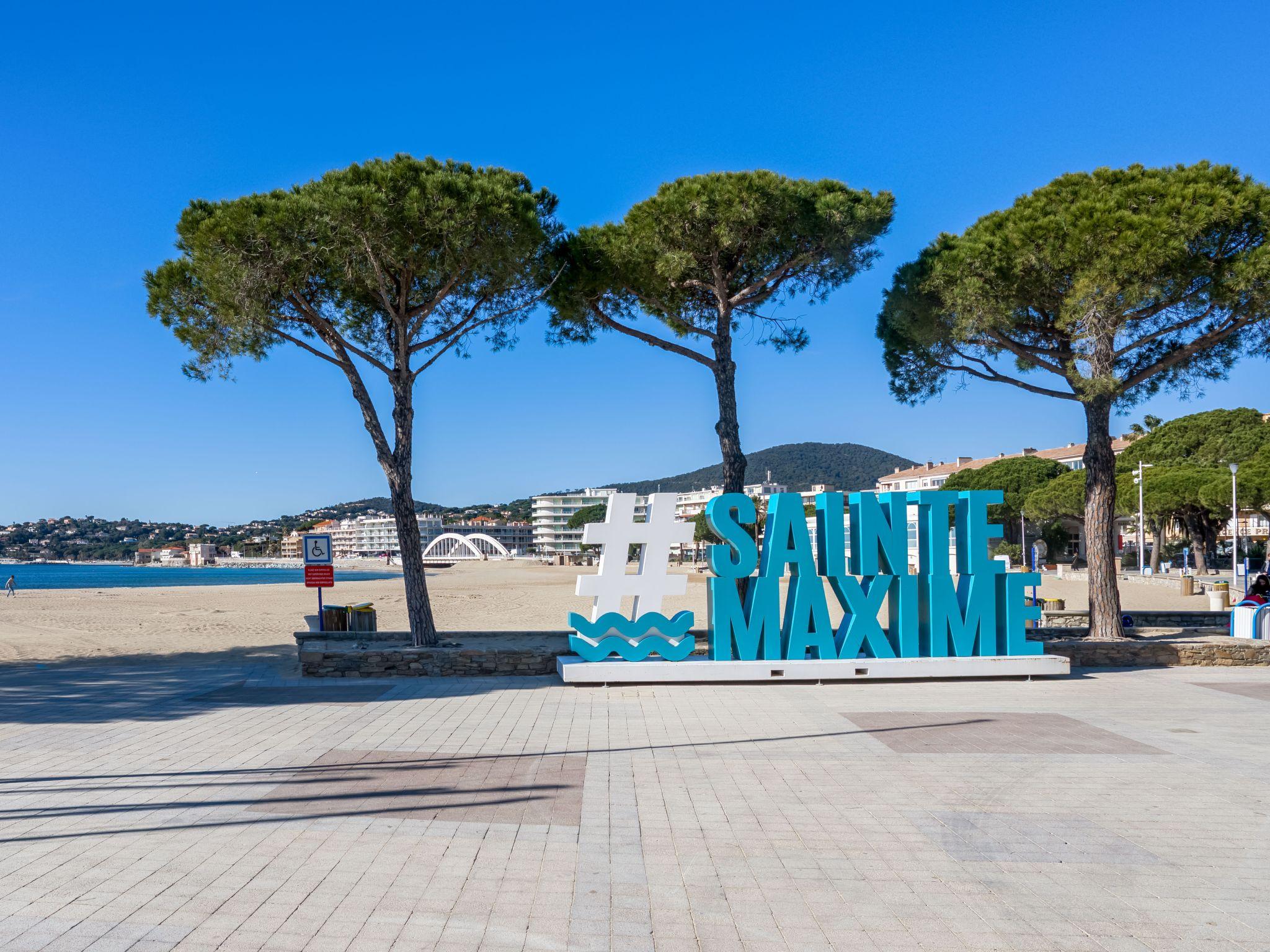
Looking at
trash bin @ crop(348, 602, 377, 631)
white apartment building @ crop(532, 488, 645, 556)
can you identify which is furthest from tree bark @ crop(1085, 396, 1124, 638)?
white apartment building @ crop(532, 488, 645, 556)

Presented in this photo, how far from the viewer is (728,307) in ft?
54.0

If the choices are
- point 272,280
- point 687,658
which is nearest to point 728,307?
point 687,658

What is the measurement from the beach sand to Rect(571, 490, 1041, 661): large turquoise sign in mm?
6678

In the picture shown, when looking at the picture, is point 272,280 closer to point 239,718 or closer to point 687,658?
point 239,718

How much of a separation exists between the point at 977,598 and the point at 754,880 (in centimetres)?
986

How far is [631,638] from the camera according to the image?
13.7 metres

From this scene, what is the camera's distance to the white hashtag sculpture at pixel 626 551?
44.3 ft

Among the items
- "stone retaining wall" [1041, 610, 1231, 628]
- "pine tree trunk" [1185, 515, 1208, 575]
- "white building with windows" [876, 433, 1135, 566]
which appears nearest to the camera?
"stone retaining wall" [1041, 610, 1231, 628]

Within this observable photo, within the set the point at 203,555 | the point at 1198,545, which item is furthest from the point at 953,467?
the point at 203,555

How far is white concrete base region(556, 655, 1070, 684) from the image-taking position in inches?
525

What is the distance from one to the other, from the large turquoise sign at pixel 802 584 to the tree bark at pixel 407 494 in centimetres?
297

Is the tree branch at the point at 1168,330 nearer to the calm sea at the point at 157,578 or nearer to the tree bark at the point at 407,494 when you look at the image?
the tree bark at the point at 407,494

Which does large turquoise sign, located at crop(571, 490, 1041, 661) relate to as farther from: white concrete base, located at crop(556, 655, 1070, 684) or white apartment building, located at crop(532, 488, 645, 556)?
white apartment building, located at crop(532, 488, 645, 556)

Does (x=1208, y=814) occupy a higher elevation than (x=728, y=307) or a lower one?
lower
